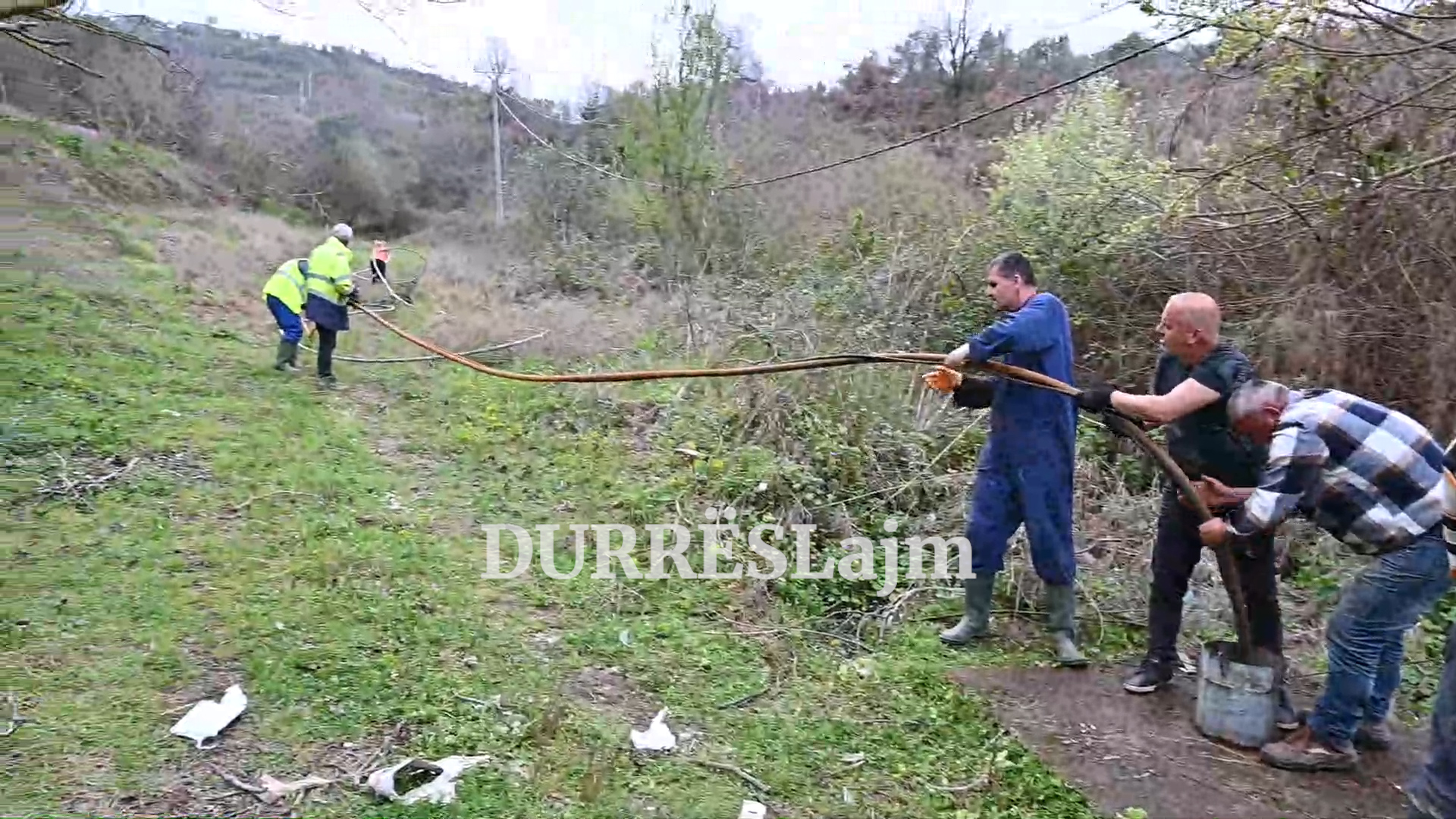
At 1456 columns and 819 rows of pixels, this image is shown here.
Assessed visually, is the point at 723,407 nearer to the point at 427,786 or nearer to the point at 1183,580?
the point at 1183,580

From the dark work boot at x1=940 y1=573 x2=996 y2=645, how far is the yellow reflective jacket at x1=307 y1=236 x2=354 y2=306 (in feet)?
23.0

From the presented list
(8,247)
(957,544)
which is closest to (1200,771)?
(957,544)

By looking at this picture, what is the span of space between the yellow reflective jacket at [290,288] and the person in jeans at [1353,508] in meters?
8.61

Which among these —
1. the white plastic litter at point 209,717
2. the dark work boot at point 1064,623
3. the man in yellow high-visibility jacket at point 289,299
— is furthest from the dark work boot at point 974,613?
the man in yellow high-visibility jacket at point 289,299

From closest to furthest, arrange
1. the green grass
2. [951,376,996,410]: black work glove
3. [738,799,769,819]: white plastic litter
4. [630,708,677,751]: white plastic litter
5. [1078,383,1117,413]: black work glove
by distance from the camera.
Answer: [738,799,769,819]: white plastic litter
the green grass
[630,708,677,751]: white plastic litter
[1078,383,1117,413]: black work glove
[951,376,996,410]: black work glove

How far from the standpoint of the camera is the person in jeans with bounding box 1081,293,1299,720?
3.57 m

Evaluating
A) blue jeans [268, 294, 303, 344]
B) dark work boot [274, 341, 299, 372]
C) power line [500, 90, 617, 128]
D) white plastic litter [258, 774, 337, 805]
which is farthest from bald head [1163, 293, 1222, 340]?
power line [500, 90, 617, 128]

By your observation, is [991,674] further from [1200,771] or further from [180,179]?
[180,179]

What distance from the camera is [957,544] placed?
552cm

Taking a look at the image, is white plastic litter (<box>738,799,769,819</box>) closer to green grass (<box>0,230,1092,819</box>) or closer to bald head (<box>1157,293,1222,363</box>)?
green grass (<box>0,230,1092,819</box>)

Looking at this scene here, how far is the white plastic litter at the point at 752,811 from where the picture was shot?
10.7 ft

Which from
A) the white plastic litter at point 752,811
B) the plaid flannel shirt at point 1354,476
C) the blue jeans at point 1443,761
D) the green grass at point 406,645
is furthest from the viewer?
the green grass at point 406,645

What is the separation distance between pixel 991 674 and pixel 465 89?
2751cm

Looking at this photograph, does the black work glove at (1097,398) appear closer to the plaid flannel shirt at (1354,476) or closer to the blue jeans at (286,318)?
the plaid flannel shirt at (1354,476)
